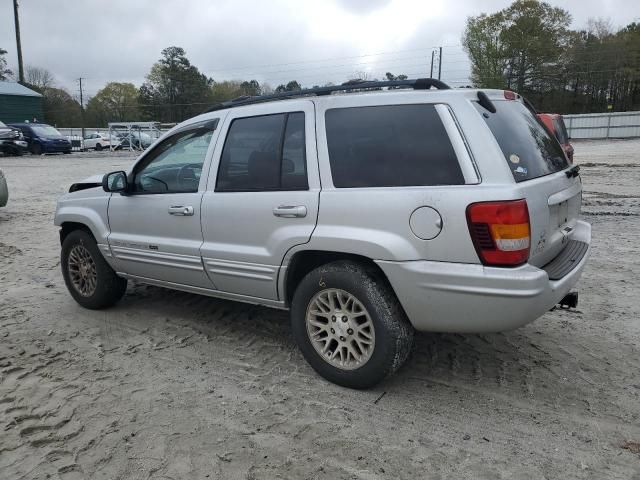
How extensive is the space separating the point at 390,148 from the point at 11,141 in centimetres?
2942

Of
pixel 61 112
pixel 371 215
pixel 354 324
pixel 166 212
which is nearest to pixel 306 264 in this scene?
pixel 354 324

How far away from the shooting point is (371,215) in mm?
3193

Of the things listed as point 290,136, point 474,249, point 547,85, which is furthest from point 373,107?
point 547,85

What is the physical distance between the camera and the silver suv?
9.72 ft

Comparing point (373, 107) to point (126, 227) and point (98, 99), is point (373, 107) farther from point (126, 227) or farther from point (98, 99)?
point (98, 99)

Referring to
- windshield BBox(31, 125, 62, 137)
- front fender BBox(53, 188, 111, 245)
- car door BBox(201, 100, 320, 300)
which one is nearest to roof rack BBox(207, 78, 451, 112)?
car door BBox(201, 100, 320, 300)

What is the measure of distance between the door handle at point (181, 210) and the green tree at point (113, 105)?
68.8 m

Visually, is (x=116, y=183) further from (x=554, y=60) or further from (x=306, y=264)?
(x=554, y=60)

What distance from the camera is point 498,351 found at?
403 cm

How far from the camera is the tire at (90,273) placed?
494 centimetres

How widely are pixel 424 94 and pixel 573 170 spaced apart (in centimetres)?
140

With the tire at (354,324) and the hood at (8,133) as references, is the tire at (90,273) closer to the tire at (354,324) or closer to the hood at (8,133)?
the tire at (354,324)

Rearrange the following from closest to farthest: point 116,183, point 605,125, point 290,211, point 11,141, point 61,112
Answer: point 290,211 → point 116,183 → point 11,141 → point 605,125 → point 61,112

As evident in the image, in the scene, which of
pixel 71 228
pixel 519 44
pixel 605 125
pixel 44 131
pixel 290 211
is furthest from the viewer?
pixel 519 44
